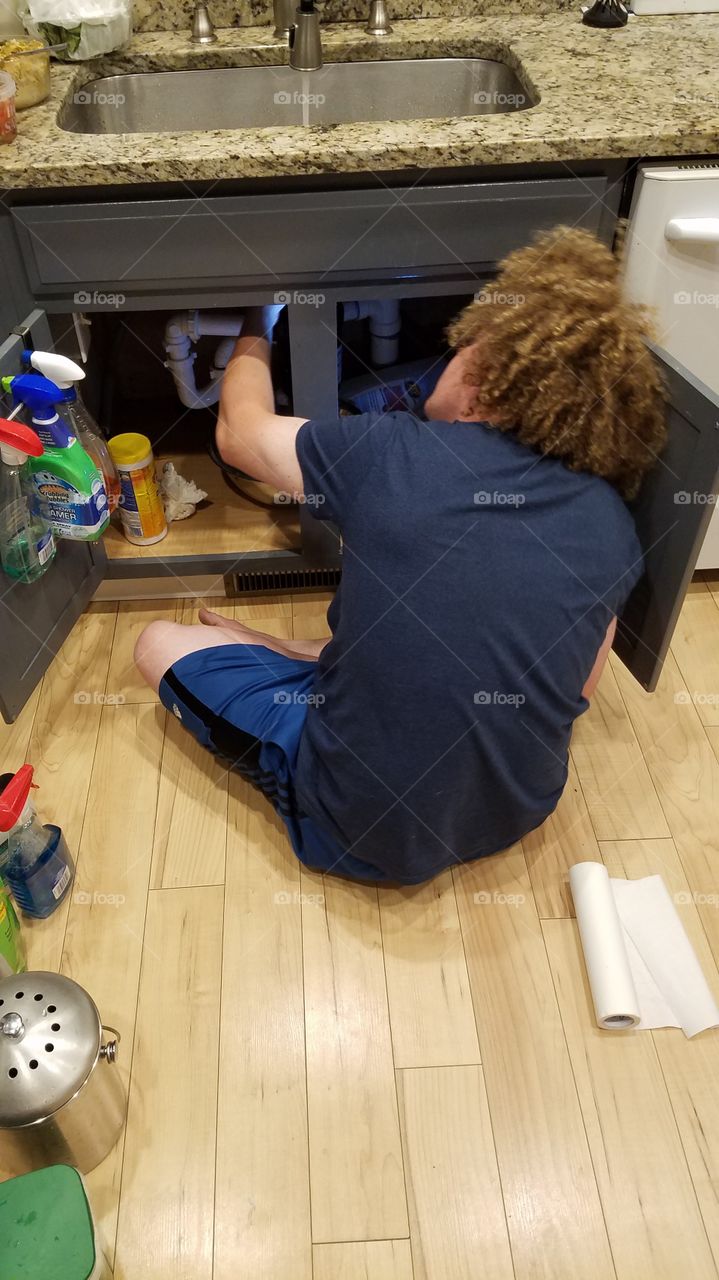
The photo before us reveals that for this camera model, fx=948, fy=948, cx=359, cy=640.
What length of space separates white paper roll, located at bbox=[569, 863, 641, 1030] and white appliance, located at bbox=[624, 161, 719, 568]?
0.81 m

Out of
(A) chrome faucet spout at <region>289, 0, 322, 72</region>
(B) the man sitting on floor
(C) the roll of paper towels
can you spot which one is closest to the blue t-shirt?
(B) the man sitting on floor

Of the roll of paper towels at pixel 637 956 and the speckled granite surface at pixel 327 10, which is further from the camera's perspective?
the speckled granite surface at pixel 327 10

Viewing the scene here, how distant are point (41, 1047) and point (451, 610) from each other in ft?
2.11

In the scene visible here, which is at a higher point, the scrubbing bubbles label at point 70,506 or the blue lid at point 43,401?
the blue lid at point 43,401

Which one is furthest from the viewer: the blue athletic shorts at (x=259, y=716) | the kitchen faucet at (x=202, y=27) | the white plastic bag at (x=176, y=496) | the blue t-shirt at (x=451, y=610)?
the white plastic bag at (x=176, y=496)

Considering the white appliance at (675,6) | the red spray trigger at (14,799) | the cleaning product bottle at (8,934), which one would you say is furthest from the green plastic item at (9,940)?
the white appliance at (675,6)

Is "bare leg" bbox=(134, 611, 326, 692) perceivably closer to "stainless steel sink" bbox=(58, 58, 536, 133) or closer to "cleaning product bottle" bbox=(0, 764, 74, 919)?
"cleaning product bottle" bbox=(0, 764, 74, 919)

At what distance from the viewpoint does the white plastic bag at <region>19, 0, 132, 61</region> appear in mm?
1445

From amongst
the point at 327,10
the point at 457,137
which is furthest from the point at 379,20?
the point at 457,137

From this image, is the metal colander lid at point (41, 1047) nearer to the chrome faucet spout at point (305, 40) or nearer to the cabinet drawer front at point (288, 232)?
the cabinet drawer front at point (288, 232)

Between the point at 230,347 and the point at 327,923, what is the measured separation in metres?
1.06

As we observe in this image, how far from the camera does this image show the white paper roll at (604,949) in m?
1.23

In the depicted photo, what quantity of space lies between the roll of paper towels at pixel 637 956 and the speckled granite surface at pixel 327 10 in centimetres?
148

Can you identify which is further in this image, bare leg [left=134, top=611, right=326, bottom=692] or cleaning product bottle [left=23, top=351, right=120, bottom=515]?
bare leg [left=134, top=611, right=326, bottom=692]
